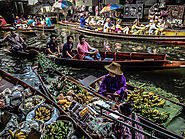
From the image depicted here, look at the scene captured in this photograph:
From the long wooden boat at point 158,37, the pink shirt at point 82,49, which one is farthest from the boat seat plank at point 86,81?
the long wooden boat at point 158,37

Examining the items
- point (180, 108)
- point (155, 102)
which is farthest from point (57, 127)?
point (180, 108)

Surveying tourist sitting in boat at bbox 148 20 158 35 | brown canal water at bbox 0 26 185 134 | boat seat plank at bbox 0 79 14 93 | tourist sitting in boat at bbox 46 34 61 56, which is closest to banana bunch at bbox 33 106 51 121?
boat seat plank at bbox 0 79 14 93

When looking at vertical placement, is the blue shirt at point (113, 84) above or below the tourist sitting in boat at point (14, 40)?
below

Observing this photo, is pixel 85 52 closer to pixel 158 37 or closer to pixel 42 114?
pixel 42 114

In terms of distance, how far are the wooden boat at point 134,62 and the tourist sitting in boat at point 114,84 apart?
280 centimetres

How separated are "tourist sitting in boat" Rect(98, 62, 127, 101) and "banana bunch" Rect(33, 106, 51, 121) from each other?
1.66m

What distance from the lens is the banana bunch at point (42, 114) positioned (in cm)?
341

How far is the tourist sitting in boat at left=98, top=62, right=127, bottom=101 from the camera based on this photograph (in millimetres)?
3777

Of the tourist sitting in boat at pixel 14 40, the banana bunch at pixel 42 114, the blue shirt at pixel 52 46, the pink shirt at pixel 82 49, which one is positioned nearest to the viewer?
the banana bunch at pixel 42 114

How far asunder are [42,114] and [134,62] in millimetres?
4992

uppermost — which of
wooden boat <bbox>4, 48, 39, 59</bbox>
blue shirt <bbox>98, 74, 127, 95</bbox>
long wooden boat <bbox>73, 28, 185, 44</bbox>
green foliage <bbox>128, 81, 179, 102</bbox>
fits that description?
long wooden boat <bbox>73, 28, 185, 44</bbox>

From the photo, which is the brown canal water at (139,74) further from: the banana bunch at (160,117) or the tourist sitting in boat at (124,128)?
the tourist sitting in boat at (124,128)

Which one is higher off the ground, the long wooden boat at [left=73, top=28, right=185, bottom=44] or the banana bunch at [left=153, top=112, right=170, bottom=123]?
the long wooden boat at [left=73, top=28, right=185, bottom=44]

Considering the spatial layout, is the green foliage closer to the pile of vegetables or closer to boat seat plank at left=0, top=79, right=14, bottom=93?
the pile of vegetables
